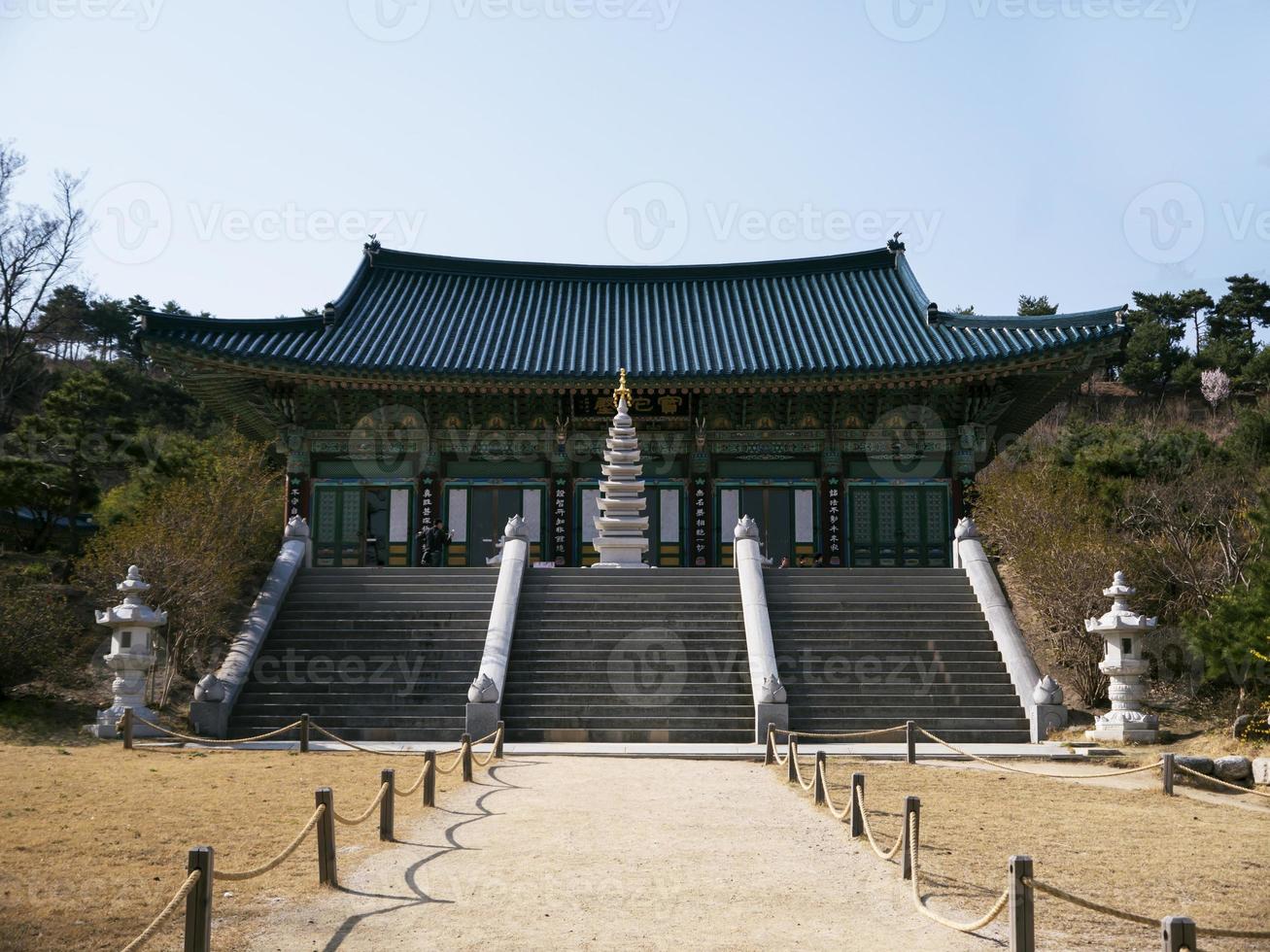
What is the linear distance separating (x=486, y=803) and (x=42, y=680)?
36.2 ft

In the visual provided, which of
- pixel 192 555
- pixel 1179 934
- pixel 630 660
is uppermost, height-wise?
pixel 192 555

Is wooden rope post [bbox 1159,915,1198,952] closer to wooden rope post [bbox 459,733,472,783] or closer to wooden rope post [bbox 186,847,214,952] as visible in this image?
wooden rope post [bbox 186,847,214,952]

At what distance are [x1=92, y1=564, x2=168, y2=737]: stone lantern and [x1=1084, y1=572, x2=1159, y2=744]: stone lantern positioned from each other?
14.1m

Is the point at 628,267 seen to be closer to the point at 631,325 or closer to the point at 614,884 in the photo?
the point at 631,325

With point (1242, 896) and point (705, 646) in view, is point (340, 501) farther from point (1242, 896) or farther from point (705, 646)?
point (1242, 896)

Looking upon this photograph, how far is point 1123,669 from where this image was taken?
54.7 ft

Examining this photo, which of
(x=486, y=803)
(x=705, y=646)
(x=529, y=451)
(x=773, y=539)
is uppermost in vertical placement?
(x=529, y=451)

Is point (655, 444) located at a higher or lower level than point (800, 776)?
Result: higher

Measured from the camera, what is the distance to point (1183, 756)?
13.0 m

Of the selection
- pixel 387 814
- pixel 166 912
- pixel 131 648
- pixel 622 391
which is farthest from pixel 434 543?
pixel 166 912

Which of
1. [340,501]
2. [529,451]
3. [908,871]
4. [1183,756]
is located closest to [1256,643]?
[1183,756]

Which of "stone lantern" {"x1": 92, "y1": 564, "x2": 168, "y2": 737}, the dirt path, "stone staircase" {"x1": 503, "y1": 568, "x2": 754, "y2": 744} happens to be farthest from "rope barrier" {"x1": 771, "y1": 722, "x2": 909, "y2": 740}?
"stone lantern" {"x1": 92, "y1": 564, "x2": 168, "y2": 737}

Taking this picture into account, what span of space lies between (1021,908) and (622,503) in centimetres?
1804

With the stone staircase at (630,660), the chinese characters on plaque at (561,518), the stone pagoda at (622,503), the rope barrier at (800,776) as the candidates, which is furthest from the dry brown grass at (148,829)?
the chinese characters on plaque at (561,518)
